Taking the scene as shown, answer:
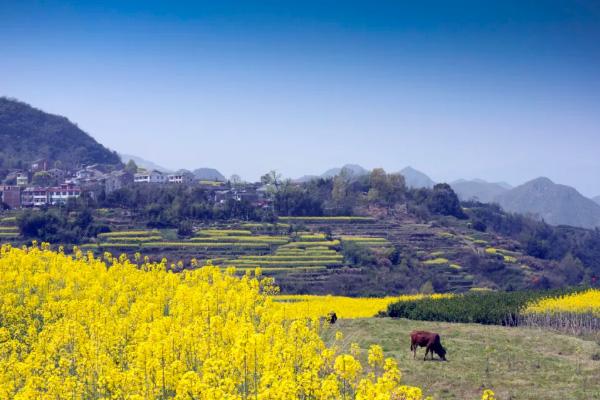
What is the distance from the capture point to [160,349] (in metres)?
12.9

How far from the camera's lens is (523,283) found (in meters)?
77.0

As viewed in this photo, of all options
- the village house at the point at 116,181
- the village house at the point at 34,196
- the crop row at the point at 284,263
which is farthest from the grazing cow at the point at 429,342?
the village house at the point at 116,181

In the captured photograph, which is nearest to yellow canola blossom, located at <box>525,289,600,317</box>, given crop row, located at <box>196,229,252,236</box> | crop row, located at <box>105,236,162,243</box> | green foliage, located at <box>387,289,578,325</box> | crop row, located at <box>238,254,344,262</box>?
green foliage, located at <box>387,289,578,325</box>

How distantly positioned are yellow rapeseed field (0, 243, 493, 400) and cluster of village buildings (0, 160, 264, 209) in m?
70.1

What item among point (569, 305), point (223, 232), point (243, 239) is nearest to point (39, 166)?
point (223, 232)

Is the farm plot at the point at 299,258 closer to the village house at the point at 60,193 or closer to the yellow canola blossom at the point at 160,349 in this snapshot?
the yellow canola blossom at the point at 160,349

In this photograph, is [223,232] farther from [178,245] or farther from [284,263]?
[284,263]

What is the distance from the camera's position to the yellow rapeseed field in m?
11.3

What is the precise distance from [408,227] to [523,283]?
22.6 meters

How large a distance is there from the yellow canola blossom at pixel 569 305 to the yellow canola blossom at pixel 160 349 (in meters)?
19.3

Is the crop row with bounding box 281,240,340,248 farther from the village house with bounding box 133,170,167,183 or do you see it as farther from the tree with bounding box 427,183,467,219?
the village house with bounding box 133,170,167,183

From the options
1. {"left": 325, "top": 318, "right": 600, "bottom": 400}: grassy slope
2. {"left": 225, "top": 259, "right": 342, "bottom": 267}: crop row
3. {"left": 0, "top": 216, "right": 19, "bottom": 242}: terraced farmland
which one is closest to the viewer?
{"left": 325, "top": 318, "right": 600, "bottom": 400}: grassy slope

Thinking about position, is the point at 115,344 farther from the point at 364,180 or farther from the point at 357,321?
the point at 364,180

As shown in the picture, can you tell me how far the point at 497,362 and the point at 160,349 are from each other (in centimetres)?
1472
